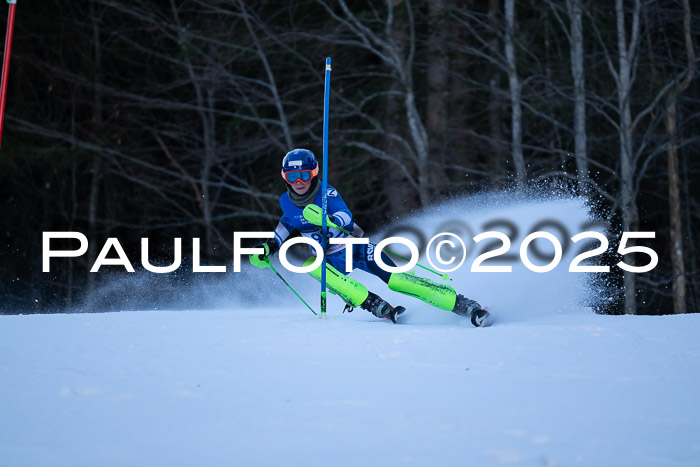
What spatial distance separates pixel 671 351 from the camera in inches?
220

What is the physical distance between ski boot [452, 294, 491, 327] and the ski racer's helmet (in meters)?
1.58

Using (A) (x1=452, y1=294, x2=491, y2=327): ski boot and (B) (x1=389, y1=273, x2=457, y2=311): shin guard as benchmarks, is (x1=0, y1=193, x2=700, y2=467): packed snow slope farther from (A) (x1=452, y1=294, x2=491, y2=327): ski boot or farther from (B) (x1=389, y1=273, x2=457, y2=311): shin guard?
(B) (x1=389, y1=273, x2=457, y2=311): shin guard

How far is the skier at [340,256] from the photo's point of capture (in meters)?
6.82

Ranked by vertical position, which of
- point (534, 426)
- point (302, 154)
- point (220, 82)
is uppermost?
point (220, 82)

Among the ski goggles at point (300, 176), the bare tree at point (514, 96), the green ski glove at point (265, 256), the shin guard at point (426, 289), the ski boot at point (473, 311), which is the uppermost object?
the bare tree at point (514, 96)

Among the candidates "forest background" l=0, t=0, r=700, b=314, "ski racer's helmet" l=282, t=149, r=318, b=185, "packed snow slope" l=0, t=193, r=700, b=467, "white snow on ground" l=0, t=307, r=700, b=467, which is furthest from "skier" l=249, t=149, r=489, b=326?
"forest background" l=0, t=0, r=700, b=314

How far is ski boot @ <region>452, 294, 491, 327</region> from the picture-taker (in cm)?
667

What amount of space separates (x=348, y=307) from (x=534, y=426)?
3907mm

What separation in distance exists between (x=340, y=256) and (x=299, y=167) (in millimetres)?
861

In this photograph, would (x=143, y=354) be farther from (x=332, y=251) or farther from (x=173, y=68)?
(x=173, y=68)

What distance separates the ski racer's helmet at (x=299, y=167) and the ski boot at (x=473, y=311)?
5.19 ft

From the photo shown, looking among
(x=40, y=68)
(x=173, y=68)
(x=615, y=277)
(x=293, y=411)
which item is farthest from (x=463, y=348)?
(x=40, y=68)

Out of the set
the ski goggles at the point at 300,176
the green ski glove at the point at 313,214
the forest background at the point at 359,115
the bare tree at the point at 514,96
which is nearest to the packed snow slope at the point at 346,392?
the green ski glove at the point at 313,214

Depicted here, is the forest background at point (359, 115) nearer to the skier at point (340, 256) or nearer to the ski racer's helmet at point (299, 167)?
the skier at point (340, 256)
